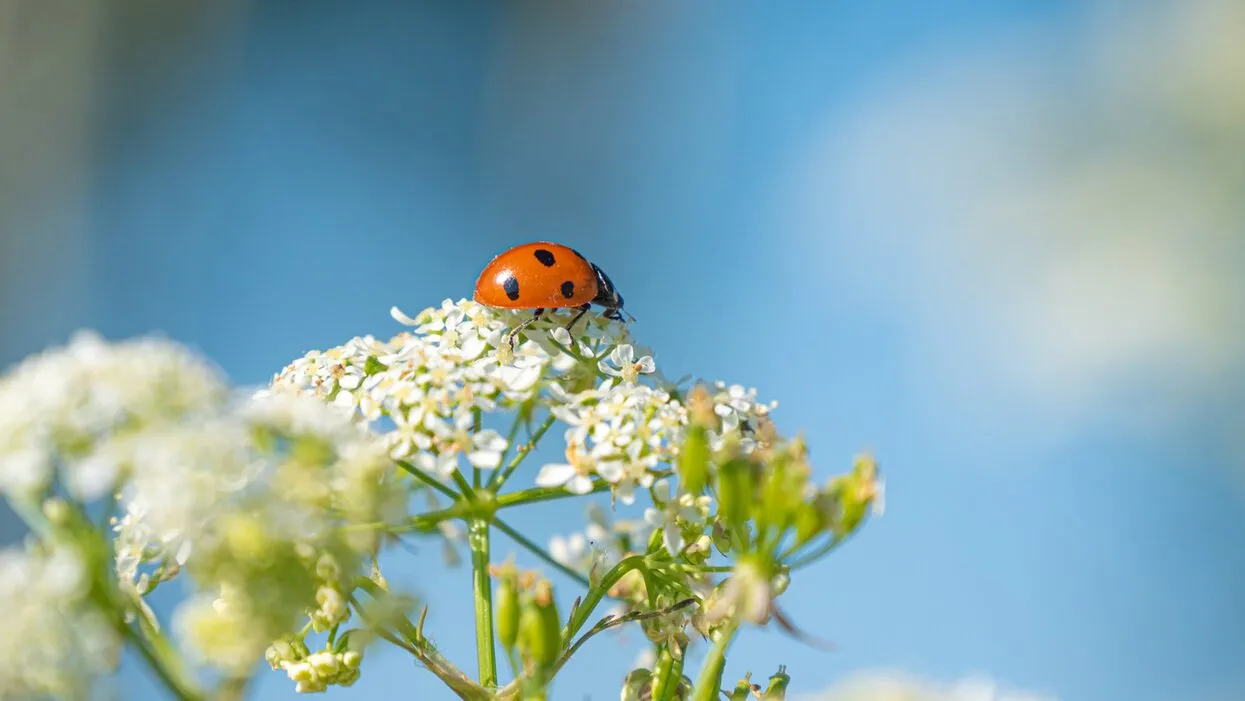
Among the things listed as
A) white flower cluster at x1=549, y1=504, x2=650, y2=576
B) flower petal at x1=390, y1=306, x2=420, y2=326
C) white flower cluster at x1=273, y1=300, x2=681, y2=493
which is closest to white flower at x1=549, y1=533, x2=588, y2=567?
white flower cluster at x1=549, y1=504, x2=650, y2=576

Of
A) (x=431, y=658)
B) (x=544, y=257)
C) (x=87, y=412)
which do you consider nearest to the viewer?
(x=87, y=412)

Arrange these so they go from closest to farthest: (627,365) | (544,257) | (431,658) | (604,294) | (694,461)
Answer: (694,461)
(431,658)
(627,365)
(544,257)
(604,294)

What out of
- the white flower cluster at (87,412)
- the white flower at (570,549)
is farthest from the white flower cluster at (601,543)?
the white flower cluster at (87,412)

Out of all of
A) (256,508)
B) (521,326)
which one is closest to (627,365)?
(521,326)

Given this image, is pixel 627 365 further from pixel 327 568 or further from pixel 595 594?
pixel 327 568

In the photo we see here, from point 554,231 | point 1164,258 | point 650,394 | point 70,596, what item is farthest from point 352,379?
point 554,231

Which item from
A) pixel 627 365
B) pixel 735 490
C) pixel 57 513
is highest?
pixel 627 365

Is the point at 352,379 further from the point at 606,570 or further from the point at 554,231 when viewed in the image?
the point at 554,231

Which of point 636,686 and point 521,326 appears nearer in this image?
point 636,686
